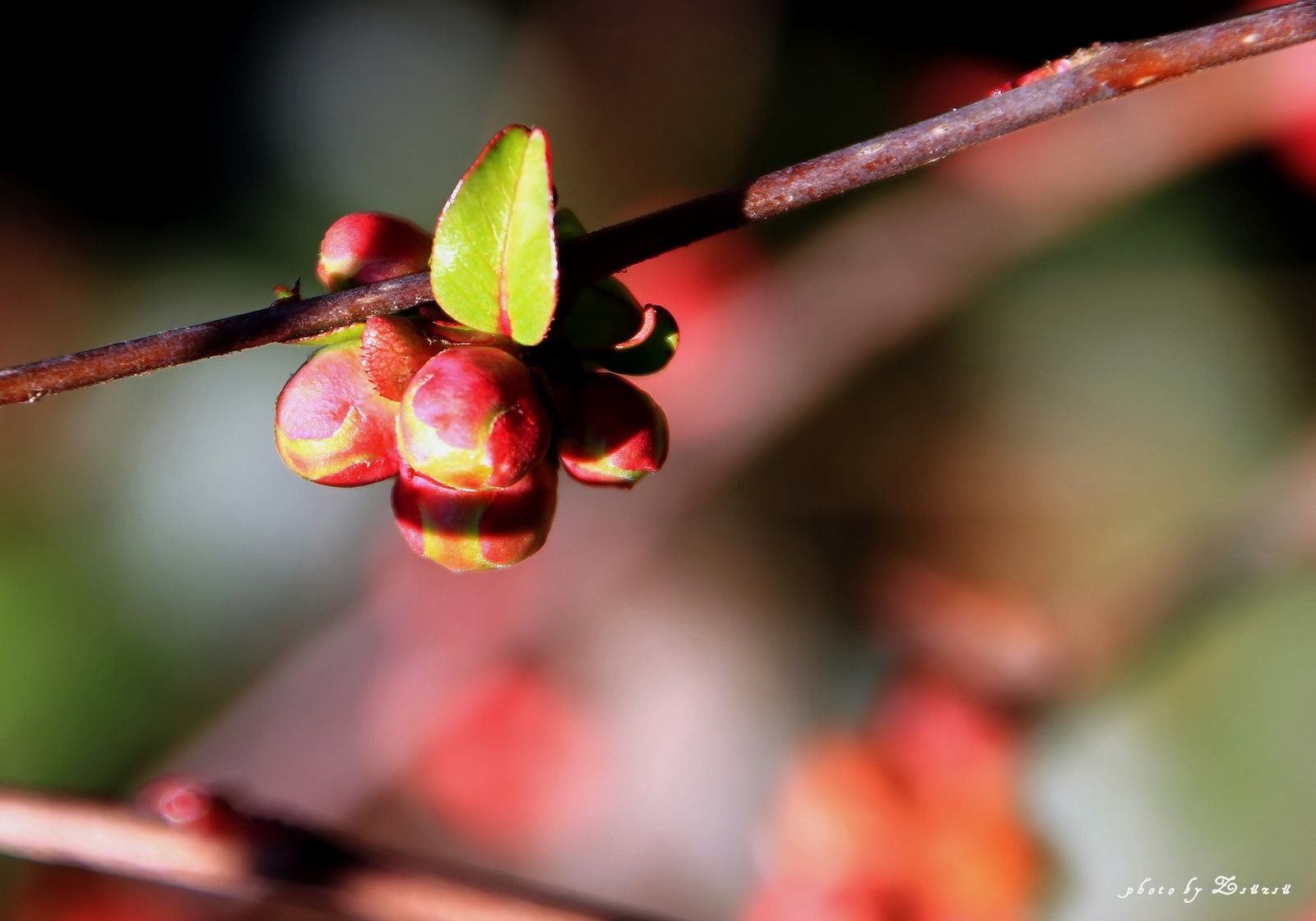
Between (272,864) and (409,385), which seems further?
(272,864)

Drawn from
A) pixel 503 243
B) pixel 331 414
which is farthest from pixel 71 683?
pixel 503 243

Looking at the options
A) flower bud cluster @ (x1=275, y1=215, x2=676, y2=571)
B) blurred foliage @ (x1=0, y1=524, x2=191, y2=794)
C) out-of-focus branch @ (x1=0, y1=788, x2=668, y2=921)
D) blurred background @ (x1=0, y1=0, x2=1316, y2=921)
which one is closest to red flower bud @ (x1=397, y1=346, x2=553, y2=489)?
flower bud cluster @ (x1=275, y1=215, x2=676, y2=571)

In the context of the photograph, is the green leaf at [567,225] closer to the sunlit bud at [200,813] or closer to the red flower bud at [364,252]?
the red flower bud at [364,252]

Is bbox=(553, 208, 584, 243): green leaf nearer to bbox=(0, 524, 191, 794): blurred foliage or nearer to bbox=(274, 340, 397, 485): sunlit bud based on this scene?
bbox=(274, 340, 397, 485): sunlit bud

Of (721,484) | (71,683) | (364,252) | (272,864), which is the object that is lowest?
(272,864)

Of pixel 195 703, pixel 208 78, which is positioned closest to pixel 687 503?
pixel 195 703

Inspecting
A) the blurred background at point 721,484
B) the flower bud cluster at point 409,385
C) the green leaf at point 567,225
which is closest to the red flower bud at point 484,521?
the flower bud cluster at point 409,385

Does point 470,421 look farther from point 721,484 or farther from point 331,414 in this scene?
point 721,484
